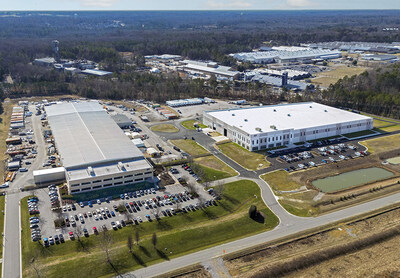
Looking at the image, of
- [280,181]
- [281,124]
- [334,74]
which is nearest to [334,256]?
[280,181]

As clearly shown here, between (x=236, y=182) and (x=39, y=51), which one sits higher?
(x=39, y=51)

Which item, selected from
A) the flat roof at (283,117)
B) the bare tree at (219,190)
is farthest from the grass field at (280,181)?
the flat roof at (283,117)

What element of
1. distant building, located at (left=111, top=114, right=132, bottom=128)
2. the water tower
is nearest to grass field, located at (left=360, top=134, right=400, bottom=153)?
distant building, located at (left=111, top=114, right=132, bottom=128)

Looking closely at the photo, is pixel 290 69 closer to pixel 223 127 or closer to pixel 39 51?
pixel 223 127

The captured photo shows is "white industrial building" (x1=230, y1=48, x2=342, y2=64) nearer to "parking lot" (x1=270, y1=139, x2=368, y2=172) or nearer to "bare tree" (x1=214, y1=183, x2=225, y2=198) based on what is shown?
"parking lot" (x1=270, y1=139, x2=368, y2=172)

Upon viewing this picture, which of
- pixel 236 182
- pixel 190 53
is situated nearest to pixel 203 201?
pixel 236 182
